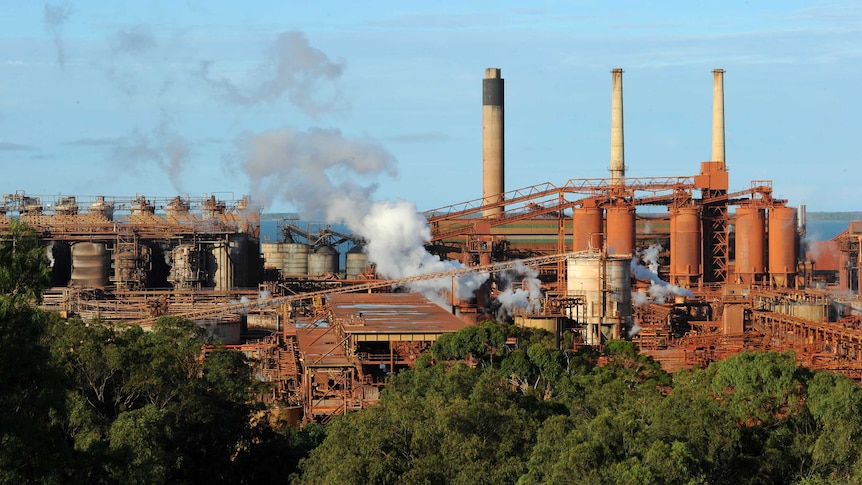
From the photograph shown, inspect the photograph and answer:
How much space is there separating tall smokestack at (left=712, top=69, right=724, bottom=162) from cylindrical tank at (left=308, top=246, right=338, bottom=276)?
25557 mm

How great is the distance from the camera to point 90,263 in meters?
81.1

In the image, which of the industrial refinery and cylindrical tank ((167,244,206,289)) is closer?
the industrial refinery

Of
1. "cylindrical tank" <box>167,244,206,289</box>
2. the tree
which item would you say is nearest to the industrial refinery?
"cylindrical tank" <box>167,244,206,289</box>

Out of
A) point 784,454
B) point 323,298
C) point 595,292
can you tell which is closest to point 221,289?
point 323,298

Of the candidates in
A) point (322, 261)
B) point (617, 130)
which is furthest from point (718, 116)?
point (322, 261)

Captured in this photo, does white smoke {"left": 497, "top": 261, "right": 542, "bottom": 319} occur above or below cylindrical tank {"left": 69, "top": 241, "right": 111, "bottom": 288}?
below

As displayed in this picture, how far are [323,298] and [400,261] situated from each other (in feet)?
33.2

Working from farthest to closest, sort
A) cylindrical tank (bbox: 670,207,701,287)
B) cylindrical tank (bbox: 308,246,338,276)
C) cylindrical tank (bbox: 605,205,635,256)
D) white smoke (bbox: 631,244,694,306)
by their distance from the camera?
cylindrical tank (bbox: 308,246,338,276), cylindrical tank (bbox: 670,207,701,287), cylindrical tank (bbox: 605,205,635,256), white smoke (bbox: 631,244,694,306)

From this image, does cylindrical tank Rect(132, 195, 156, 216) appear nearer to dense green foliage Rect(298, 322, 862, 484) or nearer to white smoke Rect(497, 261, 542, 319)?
white smoke Rect(497, 261, 542, 319)

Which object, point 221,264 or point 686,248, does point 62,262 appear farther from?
point 686,248

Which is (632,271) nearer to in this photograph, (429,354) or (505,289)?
(505,289)

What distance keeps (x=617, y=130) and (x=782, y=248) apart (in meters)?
16.0

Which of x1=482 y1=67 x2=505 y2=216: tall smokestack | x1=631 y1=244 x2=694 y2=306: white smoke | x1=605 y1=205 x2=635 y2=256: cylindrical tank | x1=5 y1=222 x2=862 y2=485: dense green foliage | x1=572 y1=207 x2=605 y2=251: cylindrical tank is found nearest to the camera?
x1=5 y1=222 x2=862 y2=485: dense green foliage

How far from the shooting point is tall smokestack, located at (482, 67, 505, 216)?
10144cm
